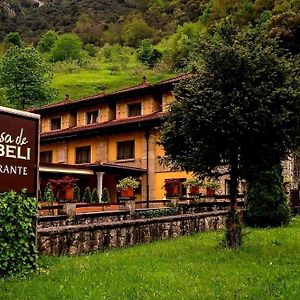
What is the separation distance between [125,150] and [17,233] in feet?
85.7

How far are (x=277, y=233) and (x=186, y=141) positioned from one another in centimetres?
540

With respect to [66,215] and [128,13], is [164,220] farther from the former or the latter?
[128,13]

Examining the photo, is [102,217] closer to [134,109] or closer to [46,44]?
[134,109]

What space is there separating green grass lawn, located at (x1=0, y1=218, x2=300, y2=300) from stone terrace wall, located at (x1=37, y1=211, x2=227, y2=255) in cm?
60

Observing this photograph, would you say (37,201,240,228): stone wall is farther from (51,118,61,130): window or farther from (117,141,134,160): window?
(51,118,61,130): window

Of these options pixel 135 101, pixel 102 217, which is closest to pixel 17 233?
pixel 102 217

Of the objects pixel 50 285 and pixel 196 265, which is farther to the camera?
pixel 196 265

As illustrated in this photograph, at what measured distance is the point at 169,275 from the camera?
31.6 ft

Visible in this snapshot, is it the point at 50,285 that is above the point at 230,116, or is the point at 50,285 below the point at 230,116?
below

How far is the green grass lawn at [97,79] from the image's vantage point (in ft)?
256

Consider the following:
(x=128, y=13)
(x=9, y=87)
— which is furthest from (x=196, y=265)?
(x=128, y=13)

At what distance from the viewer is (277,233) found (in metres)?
16.8

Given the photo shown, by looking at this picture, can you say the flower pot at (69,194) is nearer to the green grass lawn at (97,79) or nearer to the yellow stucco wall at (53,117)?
the yellow stucco wall at (53,117)

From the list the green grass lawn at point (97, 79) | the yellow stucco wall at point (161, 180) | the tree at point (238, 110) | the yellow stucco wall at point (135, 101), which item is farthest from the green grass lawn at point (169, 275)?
the green grass lawn at point (97, 79)
